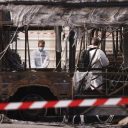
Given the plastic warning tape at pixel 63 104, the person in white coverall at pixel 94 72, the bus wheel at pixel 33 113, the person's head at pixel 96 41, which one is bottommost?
the bus wheel at pixel 33 113

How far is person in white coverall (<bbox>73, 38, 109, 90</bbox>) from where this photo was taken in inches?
481

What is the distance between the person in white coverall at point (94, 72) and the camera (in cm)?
1222

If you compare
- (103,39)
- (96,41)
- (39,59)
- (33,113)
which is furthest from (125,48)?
(33,113)

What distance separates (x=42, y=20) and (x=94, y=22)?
1.05 metres

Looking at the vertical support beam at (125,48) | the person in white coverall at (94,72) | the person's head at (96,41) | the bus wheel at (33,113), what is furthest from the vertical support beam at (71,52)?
the vertical support beam at (125,48)

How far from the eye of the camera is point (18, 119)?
12.4 meters

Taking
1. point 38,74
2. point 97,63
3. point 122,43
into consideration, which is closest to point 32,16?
point 38,74

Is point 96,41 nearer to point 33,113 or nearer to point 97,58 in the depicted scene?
point 97,58

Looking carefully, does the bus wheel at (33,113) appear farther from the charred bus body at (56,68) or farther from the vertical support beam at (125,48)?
the vertical support beam at (125,48)

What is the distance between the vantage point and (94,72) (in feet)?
41.0

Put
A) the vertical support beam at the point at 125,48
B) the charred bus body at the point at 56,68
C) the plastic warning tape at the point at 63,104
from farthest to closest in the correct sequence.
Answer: the vertical support beam at the point at 125,48, the charred bus body at the point at 56,68, the plastic warning tape at the point at 63,104

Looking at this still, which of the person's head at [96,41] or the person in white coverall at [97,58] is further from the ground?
the person's head at [96,41]

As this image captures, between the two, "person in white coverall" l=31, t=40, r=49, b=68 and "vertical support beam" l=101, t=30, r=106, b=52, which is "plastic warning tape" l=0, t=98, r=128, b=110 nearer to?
"person in white coverall" l=31, t=40, r=49, b=68

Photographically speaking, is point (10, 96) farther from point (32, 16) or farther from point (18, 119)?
point (32, 16)
